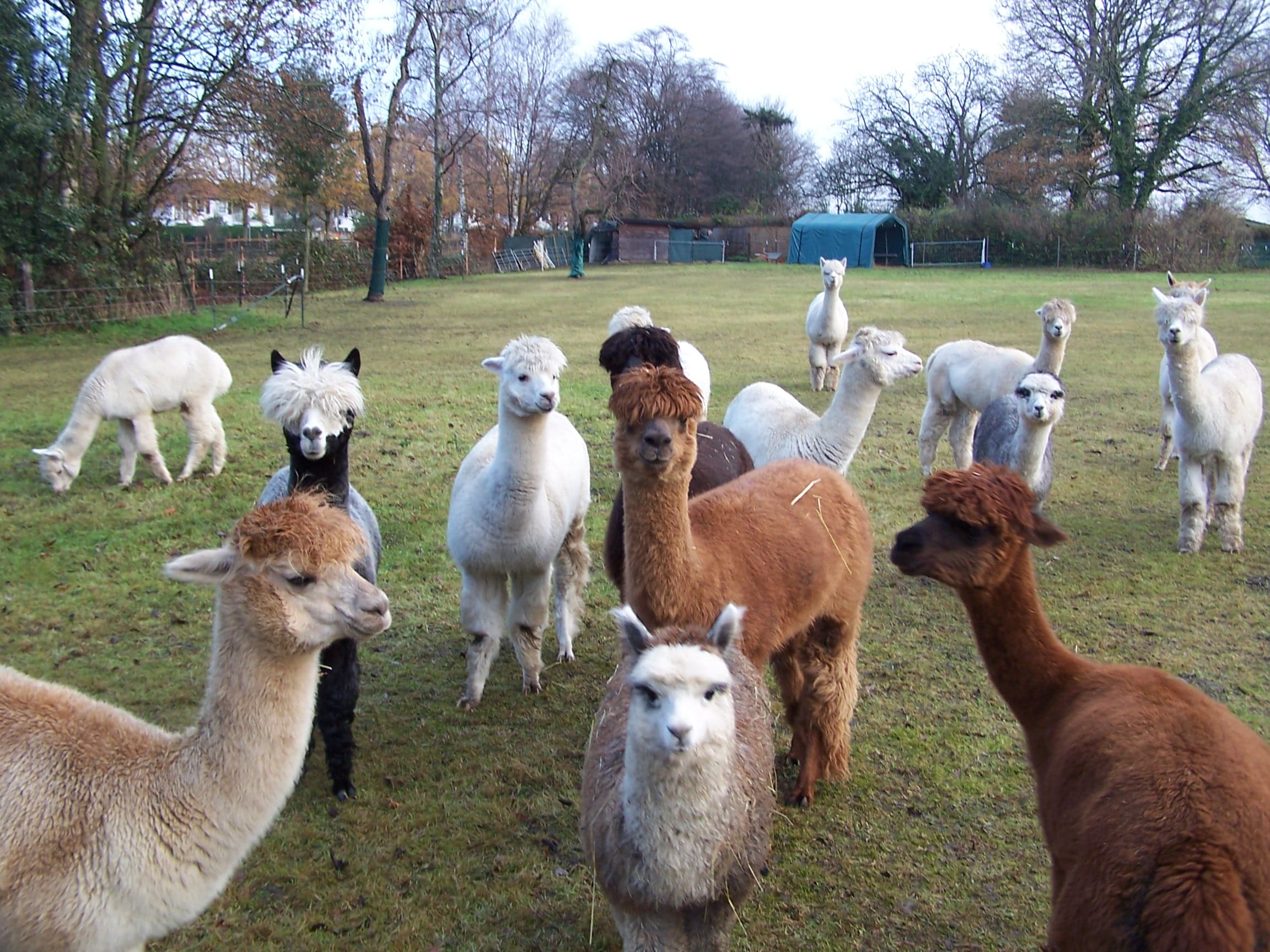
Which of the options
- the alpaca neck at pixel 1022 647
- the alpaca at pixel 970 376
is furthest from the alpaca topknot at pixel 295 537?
the alpaca at pixel 970 376

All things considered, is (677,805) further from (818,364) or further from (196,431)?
(818,364)

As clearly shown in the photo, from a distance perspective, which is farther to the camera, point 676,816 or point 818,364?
point 818,364

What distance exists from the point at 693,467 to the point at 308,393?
6.02 feet

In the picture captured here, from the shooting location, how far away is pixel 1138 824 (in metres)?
2.16

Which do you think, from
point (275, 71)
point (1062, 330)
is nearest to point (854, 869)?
point (1062, 330)

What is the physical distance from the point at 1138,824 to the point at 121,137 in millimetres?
22112

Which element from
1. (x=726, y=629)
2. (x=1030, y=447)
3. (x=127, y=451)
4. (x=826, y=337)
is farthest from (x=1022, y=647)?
(x=826, y=337)

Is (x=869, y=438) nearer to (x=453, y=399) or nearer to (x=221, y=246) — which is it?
(x=453, y=399)

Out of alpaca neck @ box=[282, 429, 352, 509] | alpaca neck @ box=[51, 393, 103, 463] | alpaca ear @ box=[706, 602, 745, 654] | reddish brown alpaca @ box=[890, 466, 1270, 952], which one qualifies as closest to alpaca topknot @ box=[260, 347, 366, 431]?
alpaca neck @ box=[282, 429, 352, 509]

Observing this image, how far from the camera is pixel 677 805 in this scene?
2.66 metres

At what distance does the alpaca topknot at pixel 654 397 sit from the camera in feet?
11.6

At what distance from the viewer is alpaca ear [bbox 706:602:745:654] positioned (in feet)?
9.43

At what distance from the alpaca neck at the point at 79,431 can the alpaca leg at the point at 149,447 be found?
34 cm

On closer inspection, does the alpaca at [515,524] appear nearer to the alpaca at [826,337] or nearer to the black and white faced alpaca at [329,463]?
the black and white faced alpaca at [329,463]
